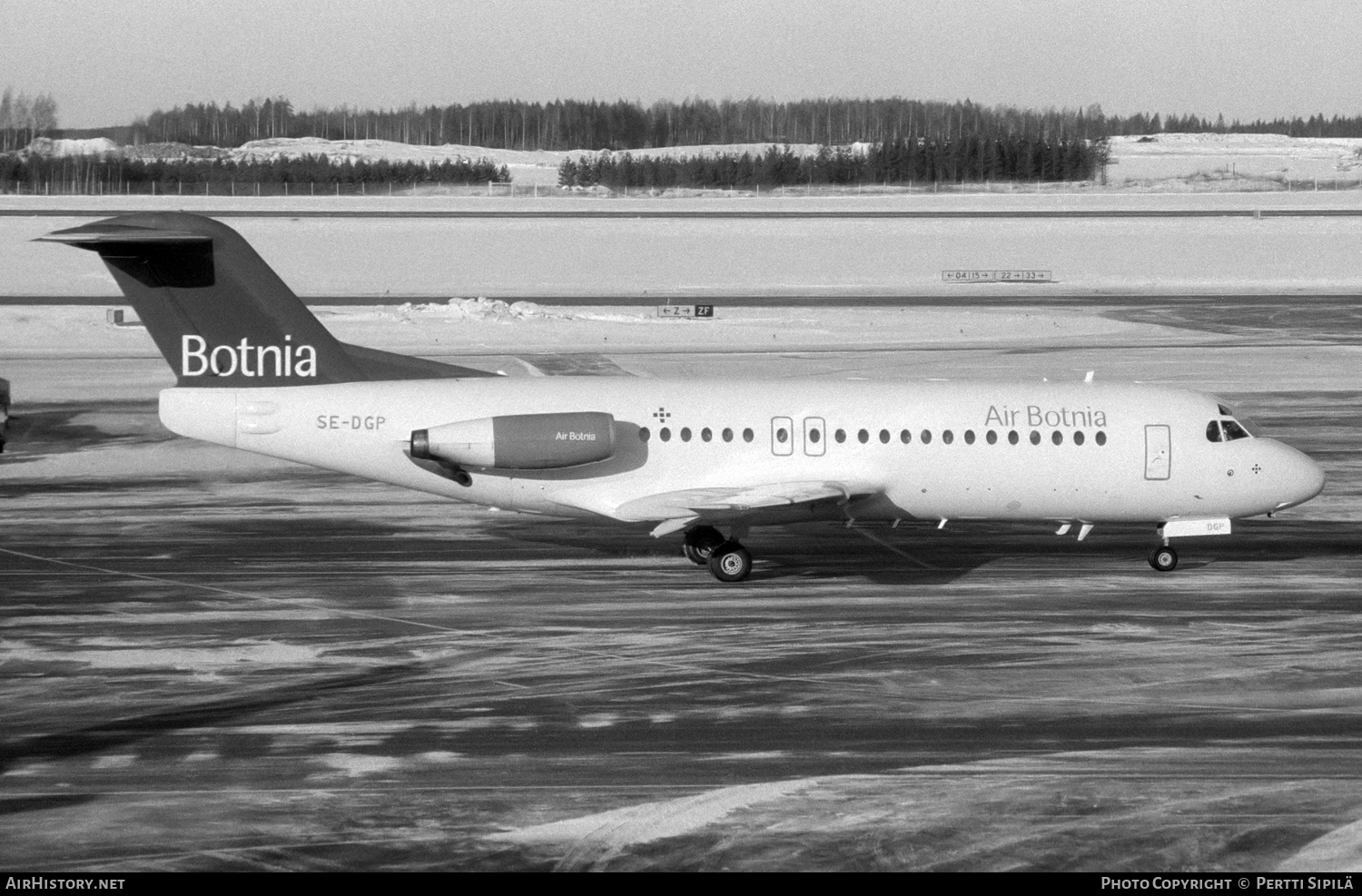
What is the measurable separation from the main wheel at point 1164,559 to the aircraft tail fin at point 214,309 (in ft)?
40.2

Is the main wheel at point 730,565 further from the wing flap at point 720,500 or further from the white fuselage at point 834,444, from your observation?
the wing flap at point 720,500

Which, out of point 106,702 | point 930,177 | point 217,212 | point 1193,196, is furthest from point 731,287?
point 930,177

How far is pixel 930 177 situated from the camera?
456ft

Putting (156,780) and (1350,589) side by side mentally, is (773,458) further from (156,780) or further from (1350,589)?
(156,780)

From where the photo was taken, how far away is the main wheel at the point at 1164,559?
23719 mm

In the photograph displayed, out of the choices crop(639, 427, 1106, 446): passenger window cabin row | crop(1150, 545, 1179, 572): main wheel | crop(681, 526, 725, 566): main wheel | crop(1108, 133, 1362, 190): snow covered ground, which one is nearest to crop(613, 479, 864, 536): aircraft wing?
crop(639, 427, 1106, 446): passenger window cabin row

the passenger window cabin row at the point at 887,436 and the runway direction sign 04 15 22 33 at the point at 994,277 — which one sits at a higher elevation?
the runway direction sign 04 15 22 33 at the point at 994,277

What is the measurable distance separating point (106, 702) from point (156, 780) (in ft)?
8.82

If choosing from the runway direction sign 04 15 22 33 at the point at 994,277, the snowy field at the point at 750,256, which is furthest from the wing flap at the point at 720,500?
the runway direction sign 04 15 22 33 at the point at 994,277

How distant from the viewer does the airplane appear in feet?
71.9

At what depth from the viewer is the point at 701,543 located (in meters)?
23.5

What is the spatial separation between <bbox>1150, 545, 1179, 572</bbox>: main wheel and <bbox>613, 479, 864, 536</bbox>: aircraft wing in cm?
504

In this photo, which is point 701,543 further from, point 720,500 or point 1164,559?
point 1164,559

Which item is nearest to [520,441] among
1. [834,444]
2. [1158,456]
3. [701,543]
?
[701,543]
